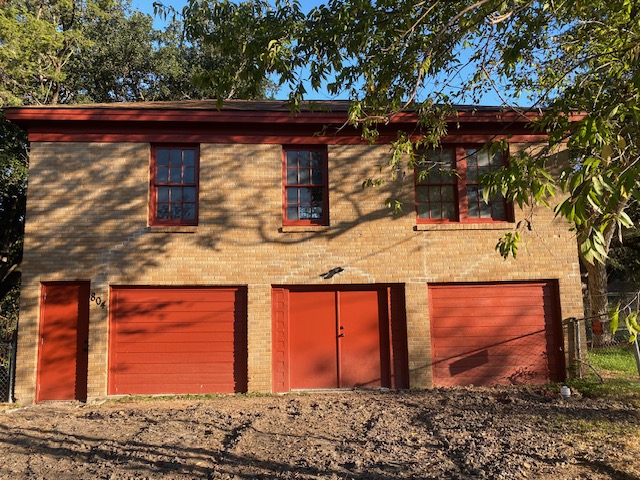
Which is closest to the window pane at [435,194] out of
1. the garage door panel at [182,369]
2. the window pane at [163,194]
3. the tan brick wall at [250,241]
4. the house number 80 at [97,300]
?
the tan brick wall at [250,241]

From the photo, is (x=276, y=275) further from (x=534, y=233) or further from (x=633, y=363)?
(x=633, y=363)

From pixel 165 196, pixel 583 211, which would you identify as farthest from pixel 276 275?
pixel 583 211

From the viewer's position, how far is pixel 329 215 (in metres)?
10.7

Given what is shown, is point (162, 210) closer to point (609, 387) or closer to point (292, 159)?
point (292, 159)

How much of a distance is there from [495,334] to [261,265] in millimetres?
5356

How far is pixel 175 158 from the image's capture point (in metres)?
10.8

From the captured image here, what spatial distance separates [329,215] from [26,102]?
49.8 ft

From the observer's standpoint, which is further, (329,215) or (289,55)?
(329,215)

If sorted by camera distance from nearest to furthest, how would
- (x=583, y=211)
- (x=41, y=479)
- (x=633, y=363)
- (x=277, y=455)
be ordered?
(x=583, y=211) < (x=41, y=479) < (x=277, y=455) < (x=633, y=363)

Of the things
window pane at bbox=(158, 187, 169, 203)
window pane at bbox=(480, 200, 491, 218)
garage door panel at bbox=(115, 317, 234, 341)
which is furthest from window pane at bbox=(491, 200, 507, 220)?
window pane at bbox=(158, 187, 169, 203)

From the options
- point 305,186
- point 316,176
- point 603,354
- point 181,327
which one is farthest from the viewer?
point 603,354

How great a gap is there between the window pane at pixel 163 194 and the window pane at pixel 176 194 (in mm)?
109

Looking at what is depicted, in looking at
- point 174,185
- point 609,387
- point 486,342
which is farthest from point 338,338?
point 609,387

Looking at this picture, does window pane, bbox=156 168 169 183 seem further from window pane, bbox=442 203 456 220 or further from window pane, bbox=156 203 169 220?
window pane, bbox=442 203 456 220
